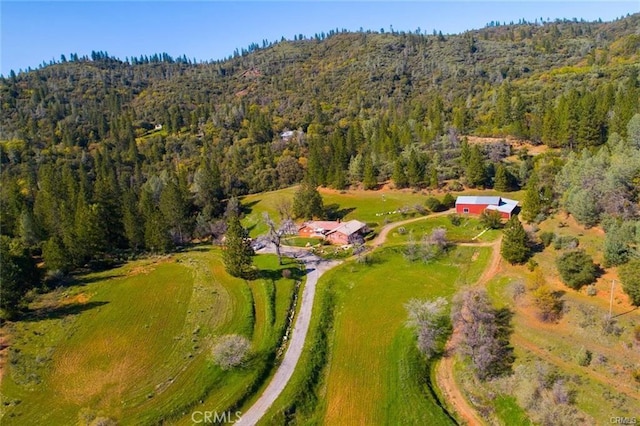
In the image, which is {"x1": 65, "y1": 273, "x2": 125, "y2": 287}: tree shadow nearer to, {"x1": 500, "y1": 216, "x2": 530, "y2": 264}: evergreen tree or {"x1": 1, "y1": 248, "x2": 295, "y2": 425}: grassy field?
{"x1": 1, "y1": 248, "x2": 295, "y2": 425}: grassy field

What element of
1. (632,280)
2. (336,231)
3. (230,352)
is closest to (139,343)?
(230,352)

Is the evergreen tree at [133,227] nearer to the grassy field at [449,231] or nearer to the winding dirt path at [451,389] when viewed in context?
the grassy field at [449,231]

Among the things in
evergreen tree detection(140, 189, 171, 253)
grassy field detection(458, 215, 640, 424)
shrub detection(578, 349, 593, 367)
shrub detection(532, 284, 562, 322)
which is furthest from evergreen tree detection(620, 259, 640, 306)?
evergreen tree detection(140, 189, 171, 253)

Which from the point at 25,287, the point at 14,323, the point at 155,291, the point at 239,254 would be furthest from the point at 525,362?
the point at 25,287

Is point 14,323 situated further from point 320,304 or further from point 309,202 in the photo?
point 309,202

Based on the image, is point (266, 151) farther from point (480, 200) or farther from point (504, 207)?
point (504, 207)

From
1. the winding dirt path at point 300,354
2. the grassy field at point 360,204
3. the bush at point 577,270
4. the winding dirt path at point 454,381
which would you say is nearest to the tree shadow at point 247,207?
the grassy field at point 360,204

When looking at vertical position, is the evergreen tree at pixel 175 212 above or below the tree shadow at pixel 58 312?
above
